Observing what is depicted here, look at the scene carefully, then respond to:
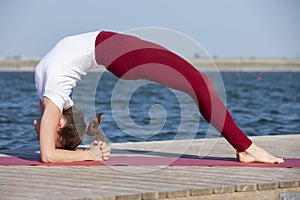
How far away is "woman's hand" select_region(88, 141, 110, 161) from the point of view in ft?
21.6

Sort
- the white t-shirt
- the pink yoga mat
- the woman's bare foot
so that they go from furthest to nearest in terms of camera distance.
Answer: the woman's bare foot → the pink yoga mat → the white t-shirt

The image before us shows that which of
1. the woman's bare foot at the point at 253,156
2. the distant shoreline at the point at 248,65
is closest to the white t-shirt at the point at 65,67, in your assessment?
the woman's bare foot at the point at 253,156

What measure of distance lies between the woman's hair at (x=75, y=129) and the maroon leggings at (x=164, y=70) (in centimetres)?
52

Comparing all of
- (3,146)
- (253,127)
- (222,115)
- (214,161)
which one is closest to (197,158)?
(214,161)

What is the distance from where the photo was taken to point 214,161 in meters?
6.84

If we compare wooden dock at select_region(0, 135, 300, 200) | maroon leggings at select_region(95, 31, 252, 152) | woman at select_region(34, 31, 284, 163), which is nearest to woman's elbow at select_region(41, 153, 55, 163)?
woman at select_region(34, 31, 284, 163)

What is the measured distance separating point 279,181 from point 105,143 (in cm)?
152

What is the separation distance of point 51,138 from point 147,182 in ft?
3.27

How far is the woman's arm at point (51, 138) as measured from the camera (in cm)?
Result: 629

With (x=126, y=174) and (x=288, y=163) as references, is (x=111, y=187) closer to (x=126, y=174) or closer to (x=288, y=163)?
(x=126, y=174)

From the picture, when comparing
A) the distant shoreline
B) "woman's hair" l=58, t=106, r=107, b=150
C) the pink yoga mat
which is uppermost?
"woman's hair" l=58, t=106, r=107, b=150

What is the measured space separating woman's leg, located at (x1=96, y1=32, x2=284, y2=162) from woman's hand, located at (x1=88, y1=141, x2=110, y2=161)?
0.59 m

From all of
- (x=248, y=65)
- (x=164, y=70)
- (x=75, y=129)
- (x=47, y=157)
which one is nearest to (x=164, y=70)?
(x=164, y=70)

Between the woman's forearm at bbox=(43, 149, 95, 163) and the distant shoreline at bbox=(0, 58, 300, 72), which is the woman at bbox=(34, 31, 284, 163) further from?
the distant shoreline at bbox=(0, 58, 300, 72)
